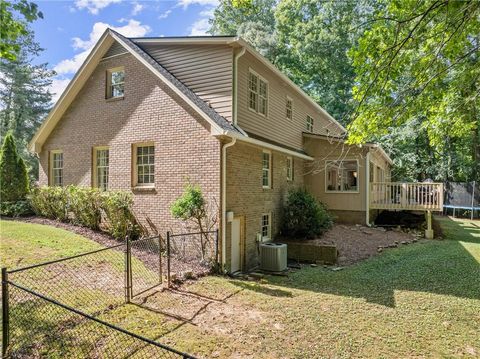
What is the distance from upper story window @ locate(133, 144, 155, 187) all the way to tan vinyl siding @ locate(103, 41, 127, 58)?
3575 millimetres

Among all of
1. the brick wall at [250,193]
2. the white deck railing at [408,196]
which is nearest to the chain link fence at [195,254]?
the brick wall at [250,193]

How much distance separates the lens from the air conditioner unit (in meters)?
9.56

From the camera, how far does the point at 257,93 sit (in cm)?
1141

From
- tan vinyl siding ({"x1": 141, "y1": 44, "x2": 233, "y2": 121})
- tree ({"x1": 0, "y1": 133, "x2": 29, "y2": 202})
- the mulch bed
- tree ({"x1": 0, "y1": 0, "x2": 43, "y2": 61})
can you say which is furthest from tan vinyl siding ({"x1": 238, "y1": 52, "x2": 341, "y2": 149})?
tree ({"x1": 0, "y1": 133, "x2": 29, "y2": 202})

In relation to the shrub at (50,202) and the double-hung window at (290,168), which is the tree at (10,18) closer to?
the shrub at (50,202)

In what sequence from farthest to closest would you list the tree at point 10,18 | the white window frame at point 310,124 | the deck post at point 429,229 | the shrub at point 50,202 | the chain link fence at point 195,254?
1. the white window frame at point 310,124
2. the deck post at point 429,229
3. the shrub at point 50,202
4. the chain link fence at point 195,254
5. the tree at point 10,18

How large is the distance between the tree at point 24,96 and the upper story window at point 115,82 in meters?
21.1

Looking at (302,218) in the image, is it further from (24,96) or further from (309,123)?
(24,96)

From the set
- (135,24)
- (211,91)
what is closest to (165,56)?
(211,91)

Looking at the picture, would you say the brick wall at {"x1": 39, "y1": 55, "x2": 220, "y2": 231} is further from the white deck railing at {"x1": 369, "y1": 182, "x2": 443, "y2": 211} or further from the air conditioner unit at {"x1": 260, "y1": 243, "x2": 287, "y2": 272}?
the white deck railing at {"x1": 369, "y1": 182, "x2": 443, "y2": 211}

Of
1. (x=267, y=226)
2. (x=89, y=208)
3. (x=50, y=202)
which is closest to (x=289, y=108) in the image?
(x=267, y=226)

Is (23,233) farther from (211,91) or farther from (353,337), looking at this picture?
(353,337)

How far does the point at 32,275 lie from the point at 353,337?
665 centimetres

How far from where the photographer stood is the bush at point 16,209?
518 inches
